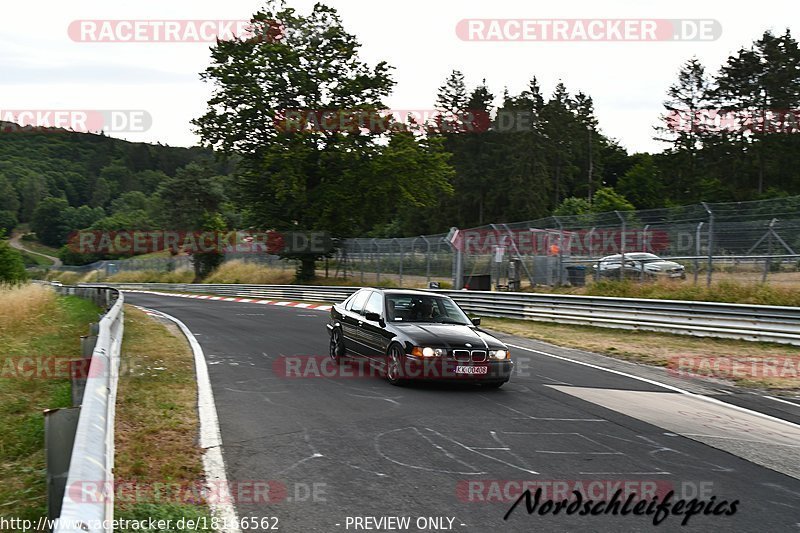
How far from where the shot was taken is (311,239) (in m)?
39.2

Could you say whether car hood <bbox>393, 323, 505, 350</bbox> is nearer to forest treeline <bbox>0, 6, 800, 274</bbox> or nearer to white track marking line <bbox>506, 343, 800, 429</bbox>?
white track marking line <bbox>506, 343, 800, 429</bbox>

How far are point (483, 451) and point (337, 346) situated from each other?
6160 millimetres

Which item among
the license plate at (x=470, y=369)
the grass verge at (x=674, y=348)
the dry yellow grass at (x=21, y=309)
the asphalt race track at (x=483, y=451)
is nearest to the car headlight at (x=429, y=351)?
the license plate at (x=470, y=369)

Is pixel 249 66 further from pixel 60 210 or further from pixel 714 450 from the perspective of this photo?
pixel 60 210

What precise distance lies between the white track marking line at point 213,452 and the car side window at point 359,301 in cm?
246

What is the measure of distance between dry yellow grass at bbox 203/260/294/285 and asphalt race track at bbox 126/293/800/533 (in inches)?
1333

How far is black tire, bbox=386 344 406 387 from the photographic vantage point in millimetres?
9430

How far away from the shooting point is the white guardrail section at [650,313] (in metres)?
14.9

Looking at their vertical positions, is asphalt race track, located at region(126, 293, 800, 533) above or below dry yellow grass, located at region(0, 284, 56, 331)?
below

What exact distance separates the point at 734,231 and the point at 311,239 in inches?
988

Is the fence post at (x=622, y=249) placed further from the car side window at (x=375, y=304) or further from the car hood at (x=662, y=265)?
the car side window at (x=375, y=304)

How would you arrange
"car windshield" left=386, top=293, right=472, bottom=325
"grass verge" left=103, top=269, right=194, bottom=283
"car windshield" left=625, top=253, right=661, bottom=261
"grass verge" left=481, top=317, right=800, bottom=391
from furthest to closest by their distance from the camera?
"grass verge" left=103, top=269, right=194, bottom=283, "car windshield" left=625, top=253, right=661, bottom=261, "grass verge" left=481, top=317, right=800, bottom=391, "car windshield" left=386, top=293, right=472, bottom=325

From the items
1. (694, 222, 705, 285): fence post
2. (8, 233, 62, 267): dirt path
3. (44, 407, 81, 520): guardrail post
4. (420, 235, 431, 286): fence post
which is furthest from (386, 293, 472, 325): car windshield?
(8, 233, 62, 267): dirt path

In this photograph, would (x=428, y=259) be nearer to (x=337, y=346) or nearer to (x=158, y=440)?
(x=337, y=346)
